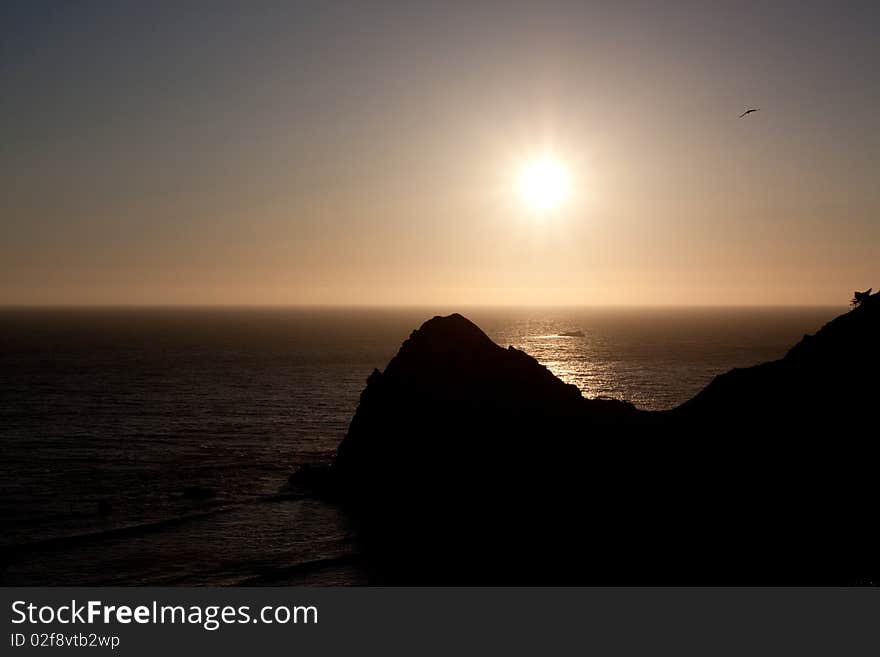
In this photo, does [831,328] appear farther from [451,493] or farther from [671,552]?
[451,493]

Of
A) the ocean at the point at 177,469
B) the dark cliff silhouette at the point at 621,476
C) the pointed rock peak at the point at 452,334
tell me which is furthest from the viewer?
the pointed rock peak at the point at 452,334

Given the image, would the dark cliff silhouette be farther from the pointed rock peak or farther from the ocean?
the ocean

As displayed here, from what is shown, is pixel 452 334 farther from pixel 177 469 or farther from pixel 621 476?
pixel 177 469

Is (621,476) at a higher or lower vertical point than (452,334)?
lower

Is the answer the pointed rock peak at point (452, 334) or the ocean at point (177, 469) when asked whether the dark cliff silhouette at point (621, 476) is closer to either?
the pointed rock peak at point (452, 334)

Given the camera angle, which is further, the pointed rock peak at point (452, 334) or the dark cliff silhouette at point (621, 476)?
the pointed rock peak at point (452, 334)

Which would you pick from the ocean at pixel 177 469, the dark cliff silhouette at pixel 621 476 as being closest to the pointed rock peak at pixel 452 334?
the dark cliff silhouette at pixel 621 476

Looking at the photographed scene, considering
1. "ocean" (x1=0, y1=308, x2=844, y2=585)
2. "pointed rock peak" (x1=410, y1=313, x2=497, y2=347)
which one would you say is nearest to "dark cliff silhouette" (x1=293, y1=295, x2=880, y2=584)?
"pointed rock peak" (x1=410, y1=313, x2=497, y2=347)

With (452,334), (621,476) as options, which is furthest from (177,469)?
(621,476)
